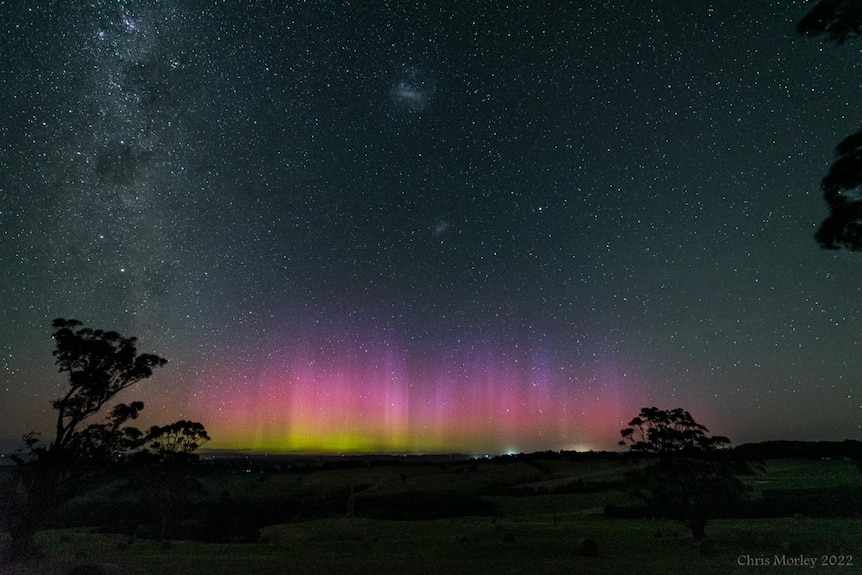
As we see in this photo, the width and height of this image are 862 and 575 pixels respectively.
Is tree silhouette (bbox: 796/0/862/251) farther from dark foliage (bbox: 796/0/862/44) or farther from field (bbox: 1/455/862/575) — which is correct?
field (bbox: 1/455/862/575)

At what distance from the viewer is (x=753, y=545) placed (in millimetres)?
19828

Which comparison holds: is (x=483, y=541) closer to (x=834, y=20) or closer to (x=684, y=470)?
(x=684, y=470)

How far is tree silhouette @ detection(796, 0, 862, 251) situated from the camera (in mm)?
10055

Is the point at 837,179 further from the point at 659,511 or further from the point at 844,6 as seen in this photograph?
the point at 659,511

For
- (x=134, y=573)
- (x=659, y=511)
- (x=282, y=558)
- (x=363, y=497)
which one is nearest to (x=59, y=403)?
(x=134, y=573)

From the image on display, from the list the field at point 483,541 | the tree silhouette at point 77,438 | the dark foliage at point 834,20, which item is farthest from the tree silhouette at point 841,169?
the tree silhouette at point 77,438

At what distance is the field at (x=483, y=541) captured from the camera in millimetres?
16953

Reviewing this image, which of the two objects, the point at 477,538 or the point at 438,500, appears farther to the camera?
the point at 438,500

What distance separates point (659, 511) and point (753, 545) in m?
3.58

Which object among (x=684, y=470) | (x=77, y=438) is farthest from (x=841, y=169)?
(x=77, y=438)

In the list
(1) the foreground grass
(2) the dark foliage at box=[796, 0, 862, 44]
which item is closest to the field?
(1) the foreground grass

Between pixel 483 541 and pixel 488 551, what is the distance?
3395mm

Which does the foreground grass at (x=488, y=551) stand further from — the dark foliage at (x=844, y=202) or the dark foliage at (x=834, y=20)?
the dark foliage at (x=834, y=20)

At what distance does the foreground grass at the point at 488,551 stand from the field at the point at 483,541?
0.17ft
